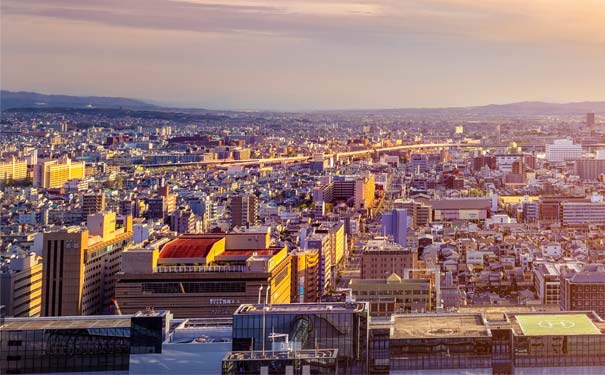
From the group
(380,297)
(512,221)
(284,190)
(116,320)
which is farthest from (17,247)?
(284,190)

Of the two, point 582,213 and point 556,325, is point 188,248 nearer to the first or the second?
point 556,325

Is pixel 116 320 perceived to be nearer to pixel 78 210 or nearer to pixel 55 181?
pixel 78 210

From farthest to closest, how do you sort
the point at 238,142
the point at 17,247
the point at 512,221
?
the point at 238,142
the point at 512,221
the point at 17,247

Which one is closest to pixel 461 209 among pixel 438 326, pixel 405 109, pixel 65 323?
pixel 405 109

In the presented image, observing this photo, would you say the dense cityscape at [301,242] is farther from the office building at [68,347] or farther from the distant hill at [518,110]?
the distant hill at [518,110]

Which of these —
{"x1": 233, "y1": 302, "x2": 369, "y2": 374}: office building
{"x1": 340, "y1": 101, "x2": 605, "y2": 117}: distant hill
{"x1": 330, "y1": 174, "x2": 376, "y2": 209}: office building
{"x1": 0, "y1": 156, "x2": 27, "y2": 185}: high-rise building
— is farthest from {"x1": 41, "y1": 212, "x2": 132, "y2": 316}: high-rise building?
{"x1": 0, "y1": 156, "x2": 27, "y2": 185}: high-rise building

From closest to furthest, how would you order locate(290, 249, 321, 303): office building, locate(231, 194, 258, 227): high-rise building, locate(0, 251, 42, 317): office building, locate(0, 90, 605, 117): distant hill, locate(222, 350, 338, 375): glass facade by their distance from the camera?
locate(222, 350, 338, 375): glass facade < locate(0, 251, 42, 317): office building < locate(290, 249, 321, 303): office building < locate(0, 90, 605, 117): distant hill < locate(231, 194, 258, 227): high-rise building

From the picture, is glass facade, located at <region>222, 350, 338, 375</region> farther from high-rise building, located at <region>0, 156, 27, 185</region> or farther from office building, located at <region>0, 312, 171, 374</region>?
high-rise building, located at <region>0, 156, 27, 185</region>
